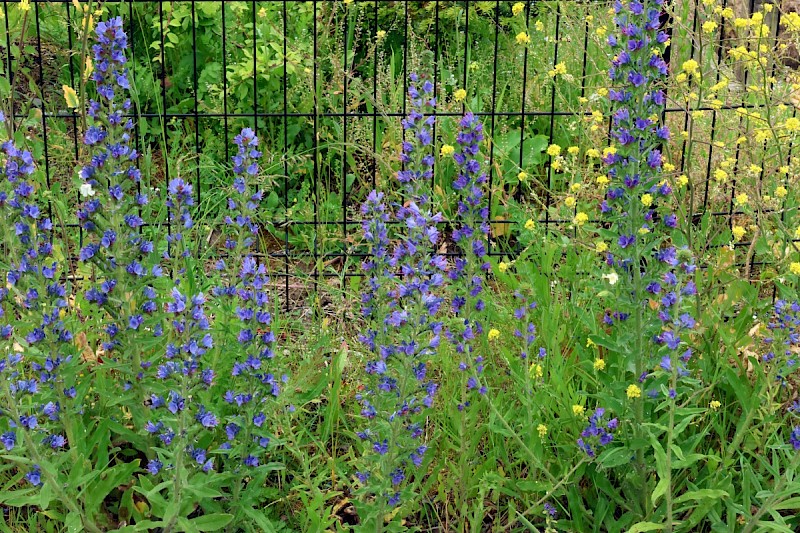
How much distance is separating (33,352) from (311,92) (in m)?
2.85

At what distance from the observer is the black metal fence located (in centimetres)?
478

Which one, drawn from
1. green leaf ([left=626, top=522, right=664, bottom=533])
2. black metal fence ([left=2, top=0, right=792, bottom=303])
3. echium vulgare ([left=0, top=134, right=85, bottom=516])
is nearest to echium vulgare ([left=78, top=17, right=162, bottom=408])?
echium vulgare ([left=0, top=134, right=85, bottom=516])

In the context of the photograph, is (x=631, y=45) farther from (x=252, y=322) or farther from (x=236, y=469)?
(x=236, y=469)

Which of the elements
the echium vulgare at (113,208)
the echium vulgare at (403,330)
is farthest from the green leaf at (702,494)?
the echium vulgare at (113,208)

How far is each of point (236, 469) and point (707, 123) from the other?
3.45 metres

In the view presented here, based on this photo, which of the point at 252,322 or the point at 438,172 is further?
the point at 438,172

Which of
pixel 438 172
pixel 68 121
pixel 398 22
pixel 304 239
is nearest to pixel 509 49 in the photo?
pixel 398 22

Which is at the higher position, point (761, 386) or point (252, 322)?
point (252, 322)

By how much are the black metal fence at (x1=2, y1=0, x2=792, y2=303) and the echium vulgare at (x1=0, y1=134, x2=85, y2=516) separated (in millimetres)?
1780

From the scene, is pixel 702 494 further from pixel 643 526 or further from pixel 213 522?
pixel 213 522

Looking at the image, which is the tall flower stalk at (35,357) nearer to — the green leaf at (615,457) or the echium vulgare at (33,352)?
the echium vulgare at (33,352)

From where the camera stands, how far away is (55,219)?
14.7ft

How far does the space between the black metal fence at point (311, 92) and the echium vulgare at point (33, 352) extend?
1.78 metres

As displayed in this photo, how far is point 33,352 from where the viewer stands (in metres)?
2.68
